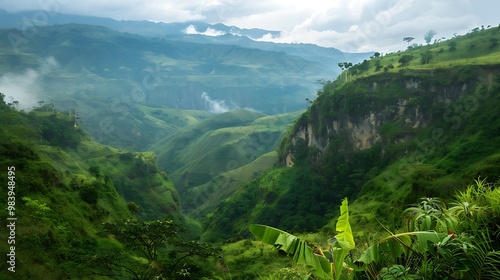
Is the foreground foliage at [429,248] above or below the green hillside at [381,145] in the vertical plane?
above

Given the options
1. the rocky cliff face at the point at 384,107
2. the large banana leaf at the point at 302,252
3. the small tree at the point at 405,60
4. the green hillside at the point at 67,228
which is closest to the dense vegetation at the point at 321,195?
the large banana leaf at the point at 302,252

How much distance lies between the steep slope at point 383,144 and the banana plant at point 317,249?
177 feet

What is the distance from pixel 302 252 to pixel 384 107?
112682mm

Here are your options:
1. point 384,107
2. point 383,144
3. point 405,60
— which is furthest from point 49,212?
point 405,60

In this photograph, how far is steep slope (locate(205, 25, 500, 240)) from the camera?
256 ft

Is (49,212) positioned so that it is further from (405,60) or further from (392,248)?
(405,60)

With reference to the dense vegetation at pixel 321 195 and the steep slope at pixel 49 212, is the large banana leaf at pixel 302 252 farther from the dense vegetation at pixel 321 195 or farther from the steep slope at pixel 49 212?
the steep slope at pixel 49 212

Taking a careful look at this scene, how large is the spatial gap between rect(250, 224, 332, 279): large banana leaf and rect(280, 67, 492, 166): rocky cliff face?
10023 cm

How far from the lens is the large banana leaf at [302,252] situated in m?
8.96

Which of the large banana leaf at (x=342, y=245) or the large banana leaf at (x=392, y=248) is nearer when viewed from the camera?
the large banana leaf at (x=392, y=248)

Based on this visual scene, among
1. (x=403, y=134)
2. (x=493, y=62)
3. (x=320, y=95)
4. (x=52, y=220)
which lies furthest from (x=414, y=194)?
(x=320, y=95)

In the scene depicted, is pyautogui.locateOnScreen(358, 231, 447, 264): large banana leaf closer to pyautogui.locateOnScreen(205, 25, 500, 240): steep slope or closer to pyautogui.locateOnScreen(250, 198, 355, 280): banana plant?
pyautogui.locateOnScreen(250, 198, 355, 280): banana plant

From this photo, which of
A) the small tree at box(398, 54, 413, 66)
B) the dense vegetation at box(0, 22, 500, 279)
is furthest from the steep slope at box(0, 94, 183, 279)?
the small tree at box(398, 54, 413, 66)

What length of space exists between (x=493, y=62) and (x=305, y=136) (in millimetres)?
69290
